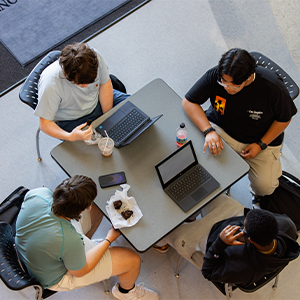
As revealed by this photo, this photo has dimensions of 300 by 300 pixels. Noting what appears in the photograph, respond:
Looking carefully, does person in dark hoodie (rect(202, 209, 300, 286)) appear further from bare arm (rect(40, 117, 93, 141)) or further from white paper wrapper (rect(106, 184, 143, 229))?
bare arm (rect(40, 117, 93, 141))

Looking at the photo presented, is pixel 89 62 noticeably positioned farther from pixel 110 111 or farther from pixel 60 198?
pixel 60 198

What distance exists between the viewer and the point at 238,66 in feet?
6.01

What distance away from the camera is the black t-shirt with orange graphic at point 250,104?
198cm

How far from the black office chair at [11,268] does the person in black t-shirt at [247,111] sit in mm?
1257

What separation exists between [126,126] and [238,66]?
771 millimetres

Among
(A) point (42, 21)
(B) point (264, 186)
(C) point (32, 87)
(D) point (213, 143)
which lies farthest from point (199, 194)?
(A) point (42, 21)

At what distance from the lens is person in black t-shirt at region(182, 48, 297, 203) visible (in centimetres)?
189

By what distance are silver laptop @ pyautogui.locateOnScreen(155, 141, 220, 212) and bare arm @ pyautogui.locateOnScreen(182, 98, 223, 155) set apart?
0.47 ft

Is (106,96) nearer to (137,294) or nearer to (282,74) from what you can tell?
(282,74)

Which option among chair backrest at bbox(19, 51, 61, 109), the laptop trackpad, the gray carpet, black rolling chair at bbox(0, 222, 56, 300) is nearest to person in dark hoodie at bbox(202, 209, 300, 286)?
the laptop trackpad

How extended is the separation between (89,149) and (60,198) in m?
0.50

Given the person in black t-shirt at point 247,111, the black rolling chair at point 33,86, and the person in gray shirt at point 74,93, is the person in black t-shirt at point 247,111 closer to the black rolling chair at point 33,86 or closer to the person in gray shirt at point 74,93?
the person in gray shirt at point 74,93

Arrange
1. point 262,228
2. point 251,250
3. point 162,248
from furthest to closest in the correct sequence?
point 162,248
point 251,250
point 262,228

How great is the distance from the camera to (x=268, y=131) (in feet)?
7.14
